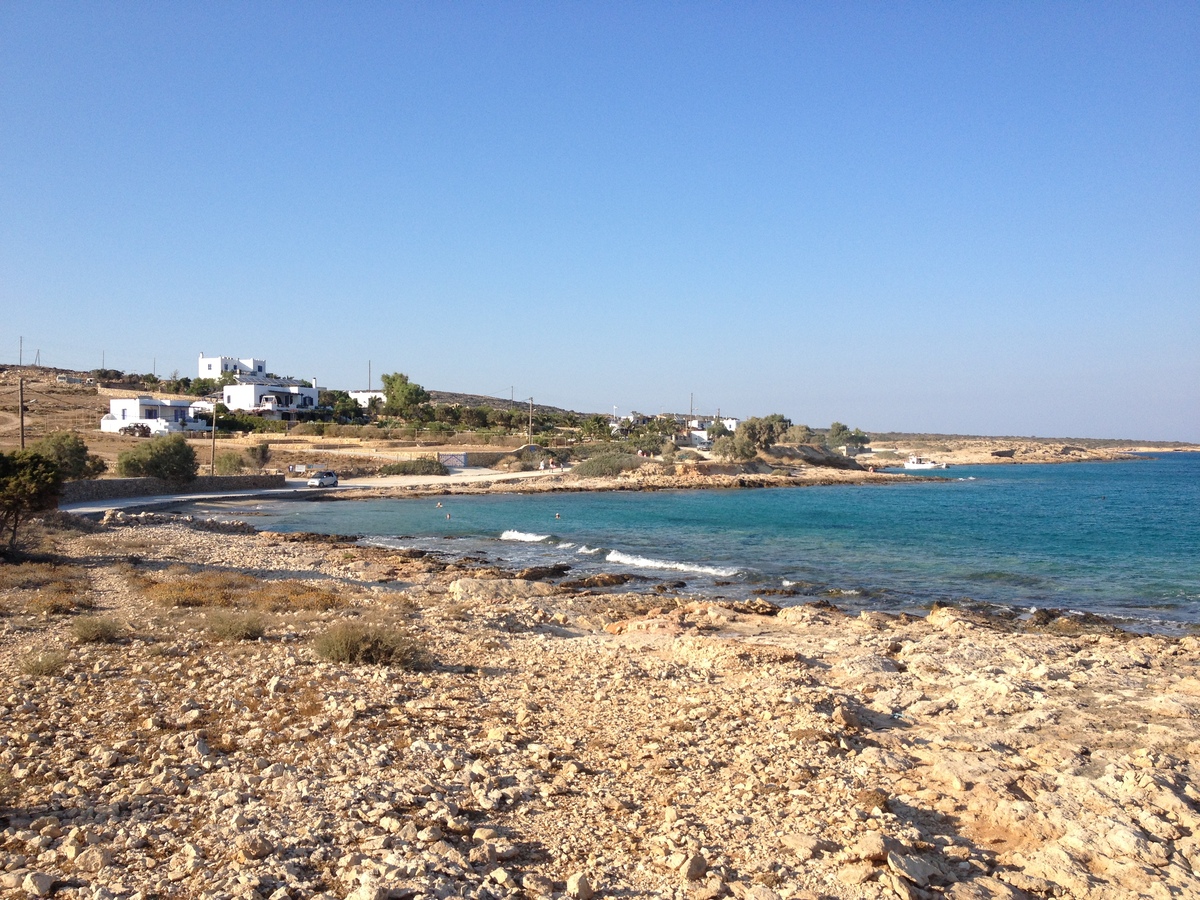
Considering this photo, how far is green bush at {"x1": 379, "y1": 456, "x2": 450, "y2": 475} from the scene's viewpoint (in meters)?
67.7

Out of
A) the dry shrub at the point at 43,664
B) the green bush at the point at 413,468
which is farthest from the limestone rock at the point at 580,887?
the green bush at the point at 413,468

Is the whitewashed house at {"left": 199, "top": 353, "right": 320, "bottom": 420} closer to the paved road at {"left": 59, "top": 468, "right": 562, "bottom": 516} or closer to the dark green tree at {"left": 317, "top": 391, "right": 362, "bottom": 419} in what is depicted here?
the dark green tree at {"left": 317, "top": 391, "right": 362, "bottom": 419}

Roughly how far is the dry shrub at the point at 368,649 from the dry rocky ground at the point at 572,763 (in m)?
0.10

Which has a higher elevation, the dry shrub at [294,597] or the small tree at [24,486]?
the small tree at [24,486]

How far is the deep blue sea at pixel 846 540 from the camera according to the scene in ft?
74.7

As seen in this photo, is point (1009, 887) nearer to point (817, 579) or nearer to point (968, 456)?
point (817, 579)

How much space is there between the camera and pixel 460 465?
244 ft

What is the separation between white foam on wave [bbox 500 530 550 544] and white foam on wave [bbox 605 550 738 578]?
5.00m

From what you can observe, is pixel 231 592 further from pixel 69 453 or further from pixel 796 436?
pixel 796 436

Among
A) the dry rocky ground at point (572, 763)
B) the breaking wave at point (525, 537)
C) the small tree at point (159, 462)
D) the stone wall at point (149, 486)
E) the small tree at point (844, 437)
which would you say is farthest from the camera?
the small tree at point (844, 437)

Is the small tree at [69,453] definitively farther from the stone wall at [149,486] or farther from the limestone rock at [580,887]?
the limestone rock at [580,887]

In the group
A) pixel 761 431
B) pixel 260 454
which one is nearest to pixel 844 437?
pixel 761 431

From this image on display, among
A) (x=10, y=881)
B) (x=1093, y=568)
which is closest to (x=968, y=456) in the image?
(x=1093, y=568)

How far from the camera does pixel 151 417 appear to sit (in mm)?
79500
